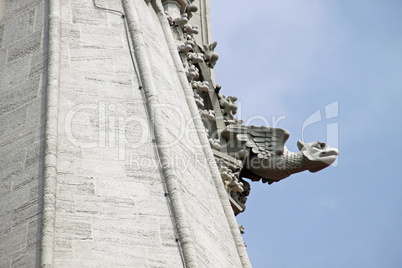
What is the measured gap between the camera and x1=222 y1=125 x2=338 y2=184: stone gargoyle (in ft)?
44.4

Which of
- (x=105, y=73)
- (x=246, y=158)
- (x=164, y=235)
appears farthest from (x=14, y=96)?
(x=246, y=158)

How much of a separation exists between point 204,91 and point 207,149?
10.7ft

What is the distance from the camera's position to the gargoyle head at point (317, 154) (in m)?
13.4

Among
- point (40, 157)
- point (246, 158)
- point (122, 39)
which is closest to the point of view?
point (40, 157)

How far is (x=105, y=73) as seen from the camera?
10.6 m

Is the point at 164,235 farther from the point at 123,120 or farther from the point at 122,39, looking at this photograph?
the point at 122,39

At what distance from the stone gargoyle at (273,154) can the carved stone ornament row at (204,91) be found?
24 centimetres

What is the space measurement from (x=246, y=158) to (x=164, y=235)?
4.94 metres

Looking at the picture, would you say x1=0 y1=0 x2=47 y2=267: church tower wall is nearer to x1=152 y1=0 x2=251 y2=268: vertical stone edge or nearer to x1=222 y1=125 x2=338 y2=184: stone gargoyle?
x1=152 y1=0 x2=251 y2=268: vertical stone edge

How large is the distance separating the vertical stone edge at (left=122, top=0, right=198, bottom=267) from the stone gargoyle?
101 inches

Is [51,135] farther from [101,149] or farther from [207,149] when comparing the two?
[207,149]

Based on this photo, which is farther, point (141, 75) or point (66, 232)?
point (141, 75)

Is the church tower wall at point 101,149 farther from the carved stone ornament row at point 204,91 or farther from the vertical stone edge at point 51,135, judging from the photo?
the carved stone ornament row at point 204,91

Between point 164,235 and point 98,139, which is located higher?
point 98,139
